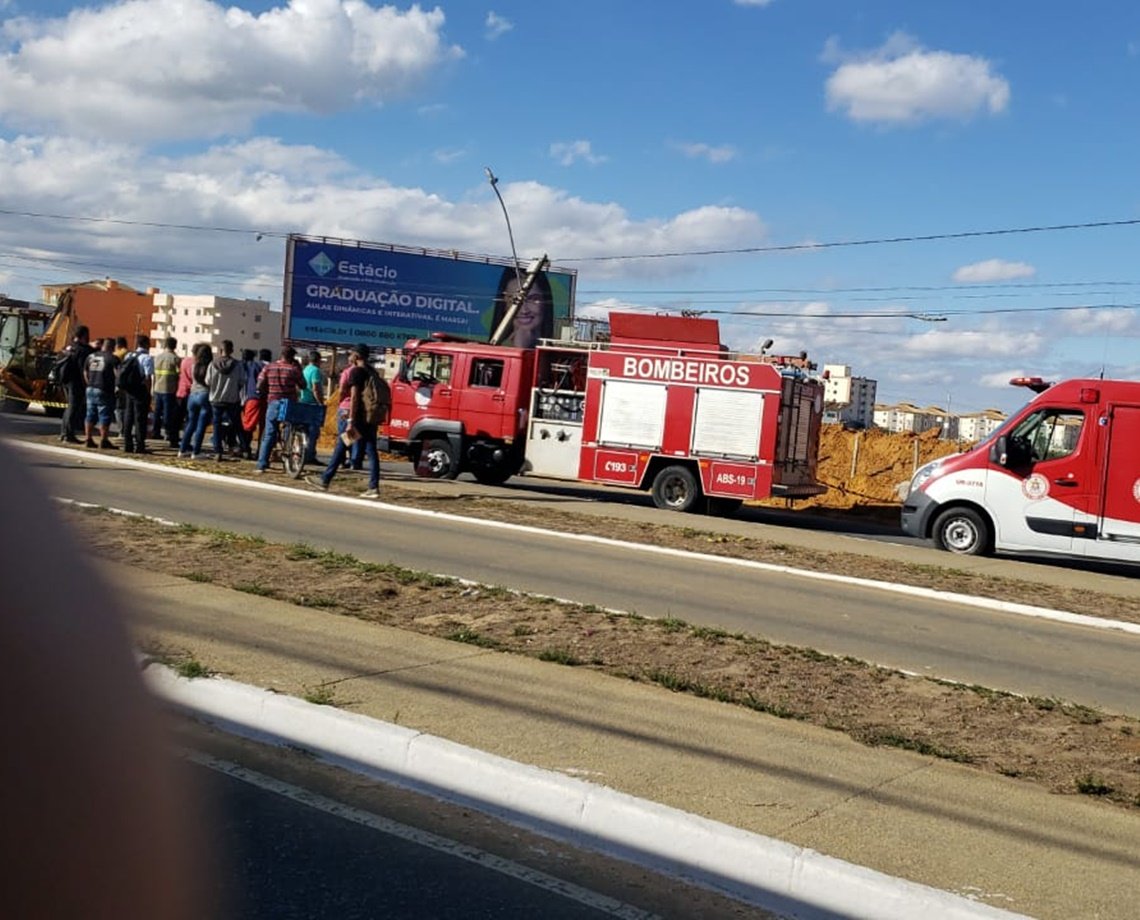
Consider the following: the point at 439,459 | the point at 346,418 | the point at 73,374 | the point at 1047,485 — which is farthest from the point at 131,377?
the point at 1047,485

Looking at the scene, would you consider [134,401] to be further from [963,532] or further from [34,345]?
[34,345]

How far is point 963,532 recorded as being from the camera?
17.7 meters

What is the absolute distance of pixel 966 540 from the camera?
57.7 ft

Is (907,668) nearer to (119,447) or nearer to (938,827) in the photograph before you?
(938,827)

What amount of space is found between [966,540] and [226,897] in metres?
14.9

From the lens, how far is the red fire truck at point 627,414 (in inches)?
800

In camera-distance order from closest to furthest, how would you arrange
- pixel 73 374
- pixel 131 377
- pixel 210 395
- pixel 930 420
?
pixel 131 377 → pixel 210 395 → pixel 73 374 → pixel 930 420

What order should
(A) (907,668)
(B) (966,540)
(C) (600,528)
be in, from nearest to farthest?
(A) (907,668) → (C) (600,528) → (B) (966,540)

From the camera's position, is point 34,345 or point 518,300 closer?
point 34,345

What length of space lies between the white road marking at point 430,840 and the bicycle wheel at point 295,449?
12725mm

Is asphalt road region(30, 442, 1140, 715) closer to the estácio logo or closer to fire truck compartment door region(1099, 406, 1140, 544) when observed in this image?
fire truck compartment door region(1099, 406, 1140, 544)

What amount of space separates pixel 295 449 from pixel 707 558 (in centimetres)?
714

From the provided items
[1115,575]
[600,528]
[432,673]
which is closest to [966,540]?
[1115,575]

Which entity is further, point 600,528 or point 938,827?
point 600,528
